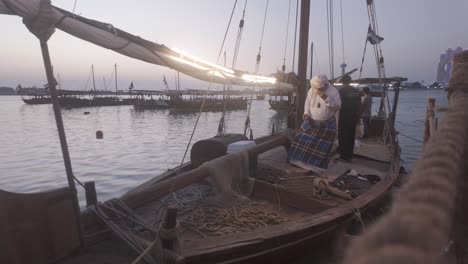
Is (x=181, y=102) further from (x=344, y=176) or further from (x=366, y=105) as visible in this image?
(x=344, y=176)

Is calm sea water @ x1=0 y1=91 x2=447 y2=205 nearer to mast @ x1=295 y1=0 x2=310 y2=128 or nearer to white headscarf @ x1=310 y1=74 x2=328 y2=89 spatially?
mast @ x1=295 y1=0 x2=310 y2=128

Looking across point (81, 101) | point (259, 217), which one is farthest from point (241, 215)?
point (81, 101)

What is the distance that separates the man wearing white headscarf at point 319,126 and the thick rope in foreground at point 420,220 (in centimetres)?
551

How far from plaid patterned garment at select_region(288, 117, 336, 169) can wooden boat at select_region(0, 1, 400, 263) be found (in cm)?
39

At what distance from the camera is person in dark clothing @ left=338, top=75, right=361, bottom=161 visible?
7.32 m

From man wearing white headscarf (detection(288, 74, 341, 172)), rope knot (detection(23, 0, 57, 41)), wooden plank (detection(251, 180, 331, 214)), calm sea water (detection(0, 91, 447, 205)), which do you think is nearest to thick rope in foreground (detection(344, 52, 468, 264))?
rope knot (detection(23, 0, 57, 41))

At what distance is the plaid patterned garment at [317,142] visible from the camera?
6359mm

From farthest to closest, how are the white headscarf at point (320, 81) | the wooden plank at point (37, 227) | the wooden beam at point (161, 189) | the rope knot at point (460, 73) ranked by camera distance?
1. the white headscarf at point (320, 81)
2. the wooden beam at point (161, 189)
3. the wooden plank at point (37, 227)
4. the rope knot at point (460, 73)

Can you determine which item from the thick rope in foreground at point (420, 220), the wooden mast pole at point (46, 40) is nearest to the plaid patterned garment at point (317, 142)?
the wooden mast pole at point (46, 40)

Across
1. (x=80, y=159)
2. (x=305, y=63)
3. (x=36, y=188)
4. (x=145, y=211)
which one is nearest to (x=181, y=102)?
(x=80, y=159)

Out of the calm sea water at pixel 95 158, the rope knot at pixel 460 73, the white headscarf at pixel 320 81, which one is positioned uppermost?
the white headscarf at pixel 320 81

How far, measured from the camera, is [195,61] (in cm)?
481

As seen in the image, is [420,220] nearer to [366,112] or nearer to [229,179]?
[229,179]

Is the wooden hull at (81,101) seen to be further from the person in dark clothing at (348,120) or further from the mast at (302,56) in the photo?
the person in dark clothing at (348,120)
